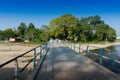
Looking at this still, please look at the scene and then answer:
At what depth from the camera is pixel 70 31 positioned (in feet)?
281

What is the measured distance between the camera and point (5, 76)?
16.7 meters

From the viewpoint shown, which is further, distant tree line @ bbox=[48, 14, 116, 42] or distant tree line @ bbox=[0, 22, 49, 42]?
distant tree line @ bbox=[0, 22, 49, 42]

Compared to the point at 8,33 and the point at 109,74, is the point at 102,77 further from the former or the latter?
the point at 8,33

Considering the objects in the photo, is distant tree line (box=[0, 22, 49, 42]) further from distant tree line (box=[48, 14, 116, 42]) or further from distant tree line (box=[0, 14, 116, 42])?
distant tree line (box=[48, 14, 116, 42])

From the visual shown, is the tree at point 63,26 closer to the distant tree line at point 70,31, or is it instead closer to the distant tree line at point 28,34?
the distant tree line at point 70,31

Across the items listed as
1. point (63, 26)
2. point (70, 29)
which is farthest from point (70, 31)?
point (63, 26)

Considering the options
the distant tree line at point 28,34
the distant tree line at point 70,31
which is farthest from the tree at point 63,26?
the distant tree line at point 28,34

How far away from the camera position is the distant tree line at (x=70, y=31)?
86562 mm

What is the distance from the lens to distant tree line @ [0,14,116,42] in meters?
86.6

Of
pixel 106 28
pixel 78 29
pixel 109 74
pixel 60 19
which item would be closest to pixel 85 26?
pixel 78 29

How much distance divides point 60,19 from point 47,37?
15643mm

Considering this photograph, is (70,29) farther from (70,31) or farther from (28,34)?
(28,34)

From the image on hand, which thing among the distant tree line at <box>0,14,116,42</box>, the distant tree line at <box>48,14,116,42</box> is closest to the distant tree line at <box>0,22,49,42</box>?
the distant tree line at <box>0,14,116,42</box>

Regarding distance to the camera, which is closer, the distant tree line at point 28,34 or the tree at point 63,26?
the tree at point 63,26
